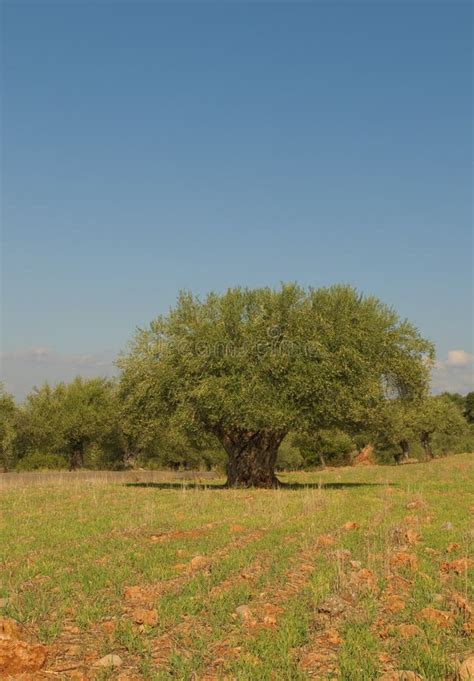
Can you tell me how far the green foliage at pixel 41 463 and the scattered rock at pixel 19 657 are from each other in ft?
202

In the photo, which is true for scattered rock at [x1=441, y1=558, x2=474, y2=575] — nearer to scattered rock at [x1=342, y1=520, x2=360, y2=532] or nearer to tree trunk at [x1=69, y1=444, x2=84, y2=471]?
scattered rock at [x1=342, y1=520, x2=360, y2=532]

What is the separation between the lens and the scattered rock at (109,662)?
704 cm

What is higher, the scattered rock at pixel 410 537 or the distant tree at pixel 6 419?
the distant tree at pixel 6 419

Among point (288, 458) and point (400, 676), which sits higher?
point (288, 458)

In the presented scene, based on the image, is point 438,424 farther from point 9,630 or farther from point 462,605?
point 9,630

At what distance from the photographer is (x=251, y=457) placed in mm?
34469

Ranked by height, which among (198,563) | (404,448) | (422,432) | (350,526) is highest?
(422,432)

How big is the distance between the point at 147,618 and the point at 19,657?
6.35ft

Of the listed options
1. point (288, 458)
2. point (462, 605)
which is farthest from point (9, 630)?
point (288, 458)

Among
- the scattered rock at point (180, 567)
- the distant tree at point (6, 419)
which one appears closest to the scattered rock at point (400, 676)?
the scattered rock at point (180, 567)

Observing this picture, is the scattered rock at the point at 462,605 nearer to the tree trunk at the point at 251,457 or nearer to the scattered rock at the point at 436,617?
the scattered rock at the point at 436,617

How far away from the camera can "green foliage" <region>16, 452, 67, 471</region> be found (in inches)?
2598

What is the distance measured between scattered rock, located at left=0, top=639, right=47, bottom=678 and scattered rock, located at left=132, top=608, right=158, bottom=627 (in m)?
1.58

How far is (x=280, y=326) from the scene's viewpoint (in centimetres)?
3139
